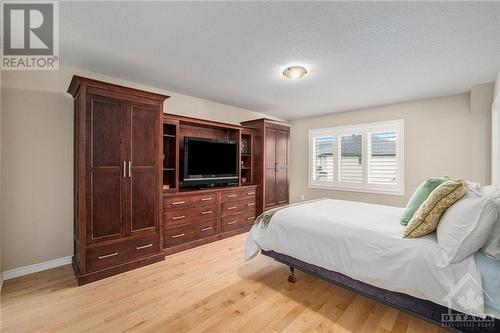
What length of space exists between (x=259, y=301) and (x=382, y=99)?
3.86 meters

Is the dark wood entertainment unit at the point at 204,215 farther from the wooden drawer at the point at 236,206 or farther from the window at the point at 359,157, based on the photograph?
the window at the point at 359,157

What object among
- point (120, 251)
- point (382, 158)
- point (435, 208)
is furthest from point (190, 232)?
point (382, 158)

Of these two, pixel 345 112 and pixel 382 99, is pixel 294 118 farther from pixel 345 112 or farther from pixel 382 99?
pixel 382 99

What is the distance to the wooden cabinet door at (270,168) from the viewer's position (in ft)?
15.2

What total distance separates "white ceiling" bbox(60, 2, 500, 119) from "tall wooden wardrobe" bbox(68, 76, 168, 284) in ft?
1.69

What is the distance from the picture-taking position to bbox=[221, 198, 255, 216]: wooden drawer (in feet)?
12.6

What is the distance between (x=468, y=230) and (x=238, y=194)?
310 cm

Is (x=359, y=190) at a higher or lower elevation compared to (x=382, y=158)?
lower

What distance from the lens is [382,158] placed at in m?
4.38

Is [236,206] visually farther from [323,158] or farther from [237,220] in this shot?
[323,158]

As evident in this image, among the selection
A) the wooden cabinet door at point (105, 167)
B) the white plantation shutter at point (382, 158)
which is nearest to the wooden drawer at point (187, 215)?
the wooden cabinet door at point (105, 167)

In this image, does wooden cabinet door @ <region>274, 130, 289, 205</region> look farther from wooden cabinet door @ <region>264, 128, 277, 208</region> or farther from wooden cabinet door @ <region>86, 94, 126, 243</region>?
wooden cabinet door @ <region>86, 94, 126, 243</region>

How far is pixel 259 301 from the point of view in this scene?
2.05 meters

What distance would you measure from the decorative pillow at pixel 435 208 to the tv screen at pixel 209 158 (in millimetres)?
2834
